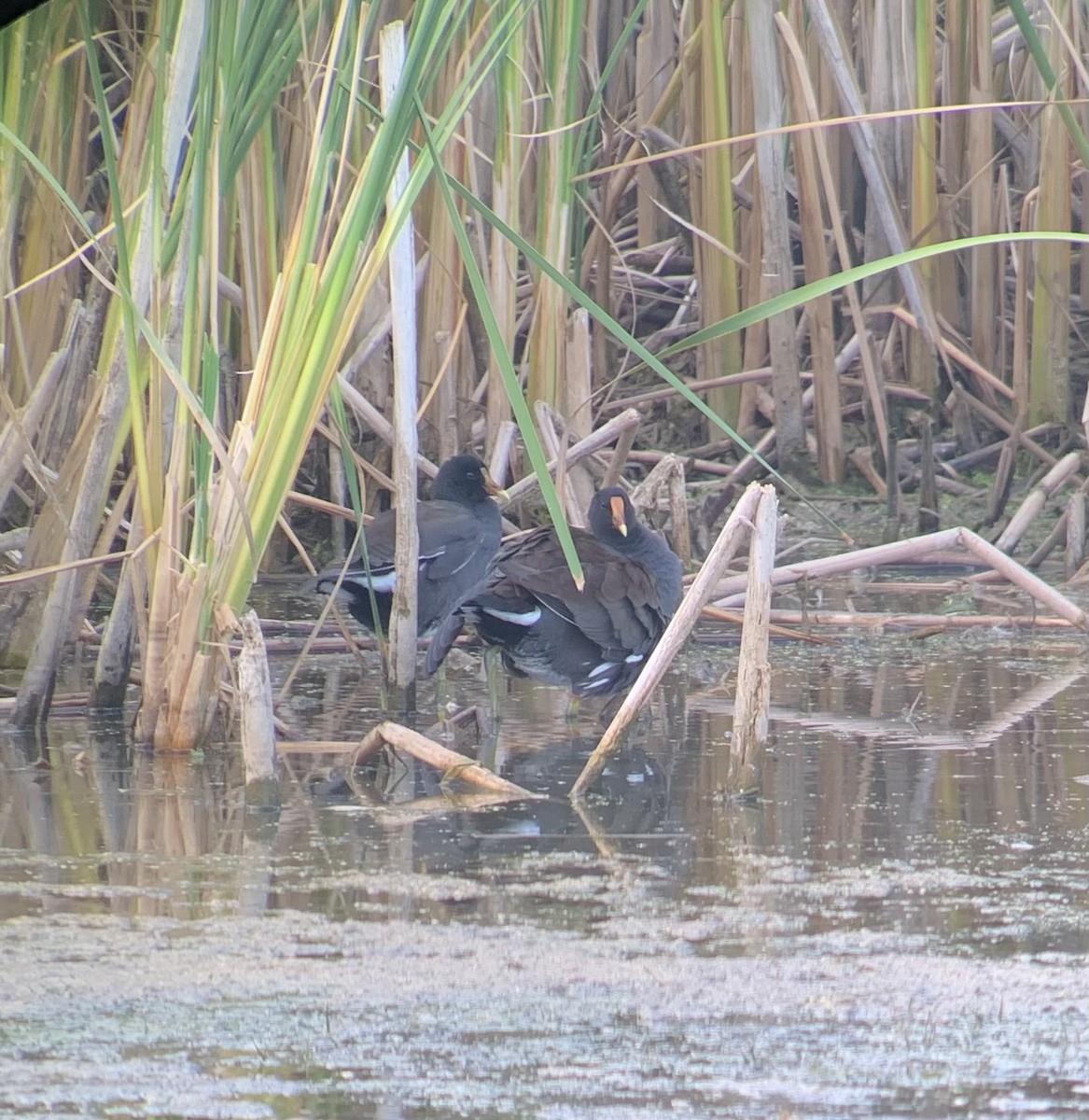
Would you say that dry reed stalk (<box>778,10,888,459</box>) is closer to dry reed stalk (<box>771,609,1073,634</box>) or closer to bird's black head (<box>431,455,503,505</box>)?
dry reed stalk (<box>771,609,1073,634</box>)

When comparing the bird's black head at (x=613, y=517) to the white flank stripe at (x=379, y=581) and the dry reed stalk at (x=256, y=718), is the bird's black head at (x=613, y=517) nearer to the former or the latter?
the white flank stripe at (x=379, y=581)

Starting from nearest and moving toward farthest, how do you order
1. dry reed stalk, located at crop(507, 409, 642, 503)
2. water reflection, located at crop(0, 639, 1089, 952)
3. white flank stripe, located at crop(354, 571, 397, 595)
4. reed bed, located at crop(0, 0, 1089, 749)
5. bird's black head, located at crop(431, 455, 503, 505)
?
1. water reflection, located at crop(0, 639, 1089, 952)
2. reed bed, located at crop(0, 0, 1089, 749)
3. white flank stripe, located at crop(354, 571, 397, 595)
4. dry reed stalk, located at crop(507, 409, 642, 503)
5. bird's black head, located at crop(431, 455, 503, 505)

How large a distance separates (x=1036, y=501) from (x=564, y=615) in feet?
7.74

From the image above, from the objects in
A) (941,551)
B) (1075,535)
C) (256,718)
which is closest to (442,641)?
(256,718)

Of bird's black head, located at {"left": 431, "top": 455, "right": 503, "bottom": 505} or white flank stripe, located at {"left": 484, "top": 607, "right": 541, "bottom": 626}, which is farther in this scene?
bird's black head, located at {"left": 431, "top": 455, "right": 503, "bottom": 505}

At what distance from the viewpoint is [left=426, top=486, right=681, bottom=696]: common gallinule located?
459 cm

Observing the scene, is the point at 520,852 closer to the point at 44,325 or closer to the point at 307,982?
the point at 307,982

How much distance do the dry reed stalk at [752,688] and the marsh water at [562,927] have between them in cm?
7

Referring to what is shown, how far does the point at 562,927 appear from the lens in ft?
9.20

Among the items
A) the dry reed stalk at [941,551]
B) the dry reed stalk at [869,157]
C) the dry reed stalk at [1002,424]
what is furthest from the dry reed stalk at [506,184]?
the dry reed stalk at [1002,424]

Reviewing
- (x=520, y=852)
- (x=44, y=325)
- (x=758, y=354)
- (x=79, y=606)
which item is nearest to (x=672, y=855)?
(x=520, y=852)

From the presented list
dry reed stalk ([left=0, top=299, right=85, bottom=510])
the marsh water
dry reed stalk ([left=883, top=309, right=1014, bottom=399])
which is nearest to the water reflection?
the marsh water

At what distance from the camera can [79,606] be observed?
14.7ft

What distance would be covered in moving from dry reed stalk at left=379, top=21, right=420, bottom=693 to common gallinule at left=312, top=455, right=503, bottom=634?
19 cm
